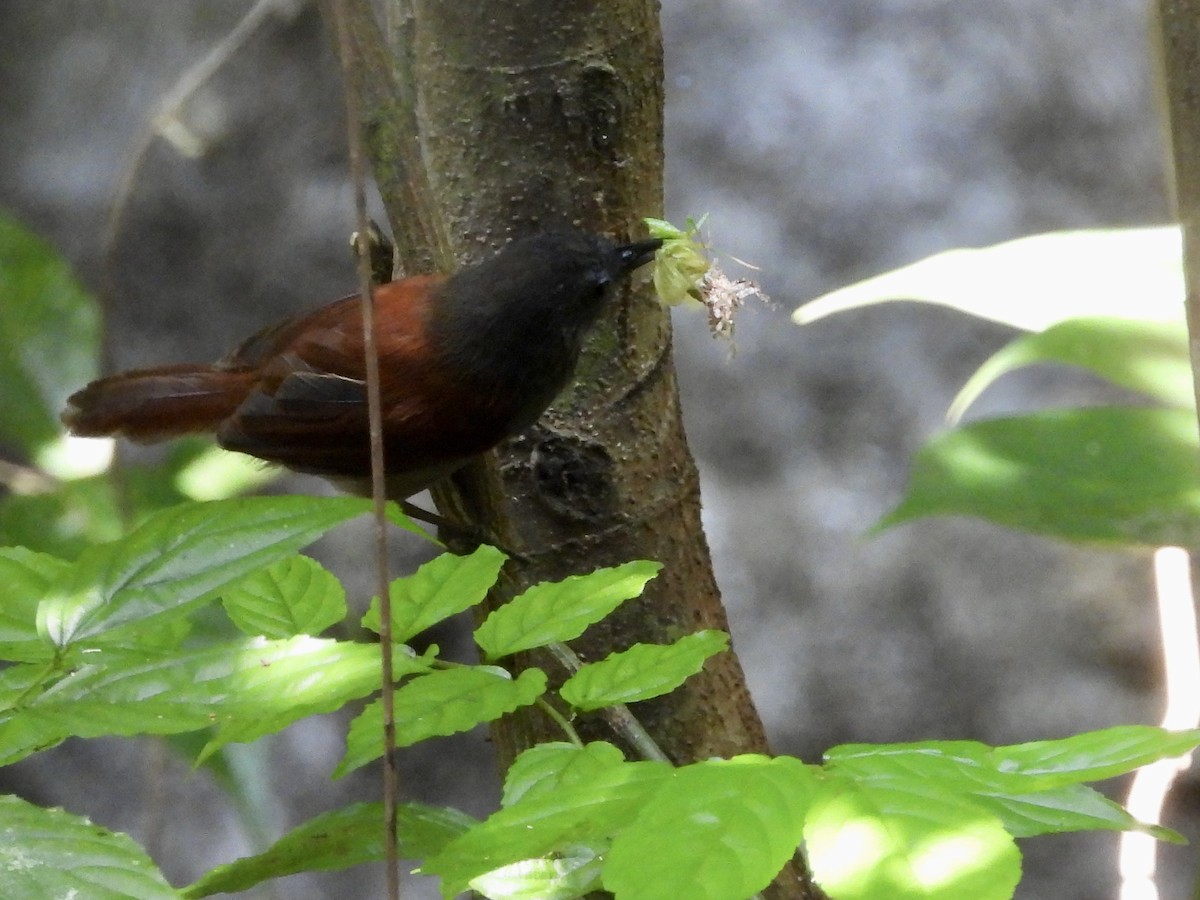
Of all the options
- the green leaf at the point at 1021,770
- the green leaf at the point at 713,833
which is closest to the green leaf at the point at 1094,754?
the green leaf at the point at 1021,770

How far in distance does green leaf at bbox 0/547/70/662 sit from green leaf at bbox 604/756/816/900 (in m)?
0.32

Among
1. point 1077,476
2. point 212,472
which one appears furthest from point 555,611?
point 212,472

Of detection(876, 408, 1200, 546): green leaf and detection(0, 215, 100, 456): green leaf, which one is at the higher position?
detection(0, 215, 100, 456): green leaf

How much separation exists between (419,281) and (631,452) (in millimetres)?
356

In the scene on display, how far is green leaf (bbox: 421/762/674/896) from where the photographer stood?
525 millimetres

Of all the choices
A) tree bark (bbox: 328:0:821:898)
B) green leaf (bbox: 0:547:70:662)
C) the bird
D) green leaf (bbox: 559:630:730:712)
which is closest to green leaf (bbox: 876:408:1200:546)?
tree bark (bbox: 328:0:821:898)

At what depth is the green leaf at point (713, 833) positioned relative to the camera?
451 millimetres

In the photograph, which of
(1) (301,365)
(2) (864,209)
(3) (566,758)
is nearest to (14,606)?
(3) (566,758)

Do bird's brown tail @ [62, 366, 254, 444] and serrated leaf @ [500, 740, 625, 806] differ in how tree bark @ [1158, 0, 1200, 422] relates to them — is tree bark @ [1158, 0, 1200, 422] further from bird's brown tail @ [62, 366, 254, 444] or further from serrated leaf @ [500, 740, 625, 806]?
bird's brown tail @ [62, 366, 254, 444]

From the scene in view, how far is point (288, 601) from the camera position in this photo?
749 mm

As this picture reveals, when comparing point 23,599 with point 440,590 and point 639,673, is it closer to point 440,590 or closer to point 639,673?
point 440,590

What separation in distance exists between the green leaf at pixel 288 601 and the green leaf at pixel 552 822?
22 cm

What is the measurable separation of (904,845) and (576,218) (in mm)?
721

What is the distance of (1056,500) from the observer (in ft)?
3.62
